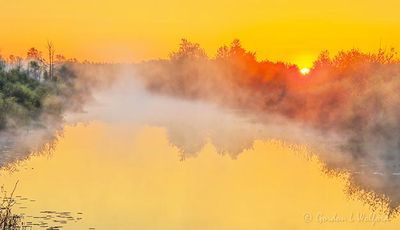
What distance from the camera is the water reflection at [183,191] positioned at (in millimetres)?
18250

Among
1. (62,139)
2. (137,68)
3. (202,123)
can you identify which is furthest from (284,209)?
(137,68)

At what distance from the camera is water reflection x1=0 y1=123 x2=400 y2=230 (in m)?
18.2

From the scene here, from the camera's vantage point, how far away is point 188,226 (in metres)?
17.5

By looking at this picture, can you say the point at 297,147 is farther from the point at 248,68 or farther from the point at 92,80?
the point at 92,80

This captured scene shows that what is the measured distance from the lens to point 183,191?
866 inches

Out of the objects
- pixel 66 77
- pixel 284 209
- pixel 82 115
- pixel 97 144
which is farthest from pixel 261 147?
pixel 66 77

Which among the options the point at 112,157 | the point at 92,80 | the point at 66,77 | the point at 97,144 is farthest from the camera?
the point at 92,80

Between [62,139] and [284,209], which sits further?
[62,139]

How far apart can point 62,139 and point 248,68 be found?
43.9 m

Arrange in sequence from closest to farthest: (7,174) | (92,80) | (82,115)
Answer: (7,174) < (82,115) < (92,80)

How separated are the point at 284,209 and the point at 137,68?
10875 cm

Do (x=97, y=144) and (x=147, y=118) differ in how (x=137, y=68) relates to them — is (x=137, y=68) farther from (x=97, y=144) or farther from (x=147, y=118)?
(x=97, y=144)

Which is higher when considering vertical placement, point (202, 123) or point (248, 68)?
point (248, 68)

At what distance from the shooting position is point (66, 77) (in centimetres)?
8325
